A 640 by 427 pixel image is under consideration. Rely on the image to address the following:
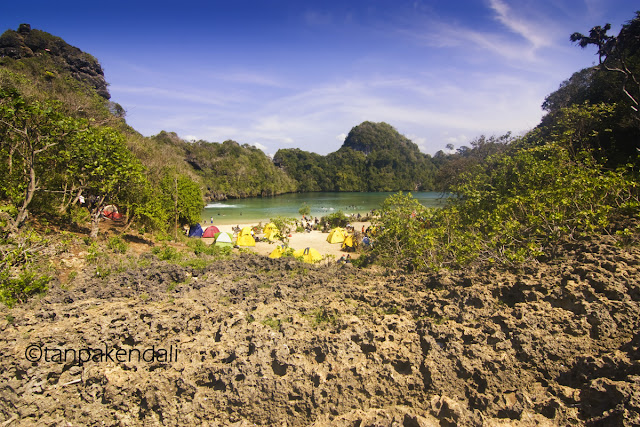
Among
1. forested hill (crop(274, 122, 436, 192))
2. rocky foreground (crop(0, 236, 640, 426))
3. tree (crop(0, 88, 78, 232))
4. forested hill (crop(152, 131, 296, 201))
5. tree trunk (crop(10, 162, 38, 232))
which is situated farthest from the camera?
forested hill (crop(274, 122, 436, 192))

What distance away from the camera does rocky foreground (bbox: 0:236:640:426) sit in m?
2.75

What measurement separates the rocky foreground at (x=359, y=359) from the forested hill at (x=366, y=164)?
372 feet

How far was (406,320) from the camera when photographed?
12.4 ft

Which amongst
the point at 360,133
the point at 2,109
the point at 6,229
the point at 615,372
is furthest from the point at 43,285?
the point at 360,133

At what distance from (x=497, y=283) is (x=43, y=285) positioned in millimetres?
7506

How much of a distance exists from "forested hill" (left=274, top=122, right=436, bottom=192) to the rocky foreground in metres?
113

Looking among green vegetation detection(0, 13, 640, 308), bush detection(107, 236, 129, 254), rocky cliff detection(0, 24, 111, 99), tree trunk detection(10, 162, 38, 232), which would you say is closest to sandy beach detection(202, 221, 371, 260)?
green vegetation detection(0, 13, 640, 308)

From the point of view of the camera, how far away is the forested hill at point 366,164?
127 metres

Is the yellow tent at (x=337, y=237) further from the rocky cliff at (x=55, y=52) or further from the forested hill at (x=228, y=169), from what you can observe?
the forested hill at (x=228, y=169)

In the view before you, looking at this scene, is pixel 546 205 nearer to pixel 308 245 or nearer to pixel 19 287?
pixel 19 287

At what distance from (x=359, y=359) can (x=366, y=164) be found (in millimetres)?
144350

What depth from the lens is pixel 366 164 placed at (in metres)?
144

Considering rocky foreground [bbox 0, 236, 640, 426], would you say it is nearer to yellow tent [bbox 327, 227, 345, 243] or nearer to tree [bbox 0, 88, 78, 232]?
tree [bbox 0, 88, 78, 232]

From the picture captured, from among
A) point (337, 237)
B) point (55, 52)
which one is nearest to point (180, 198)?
point (337, 237)
